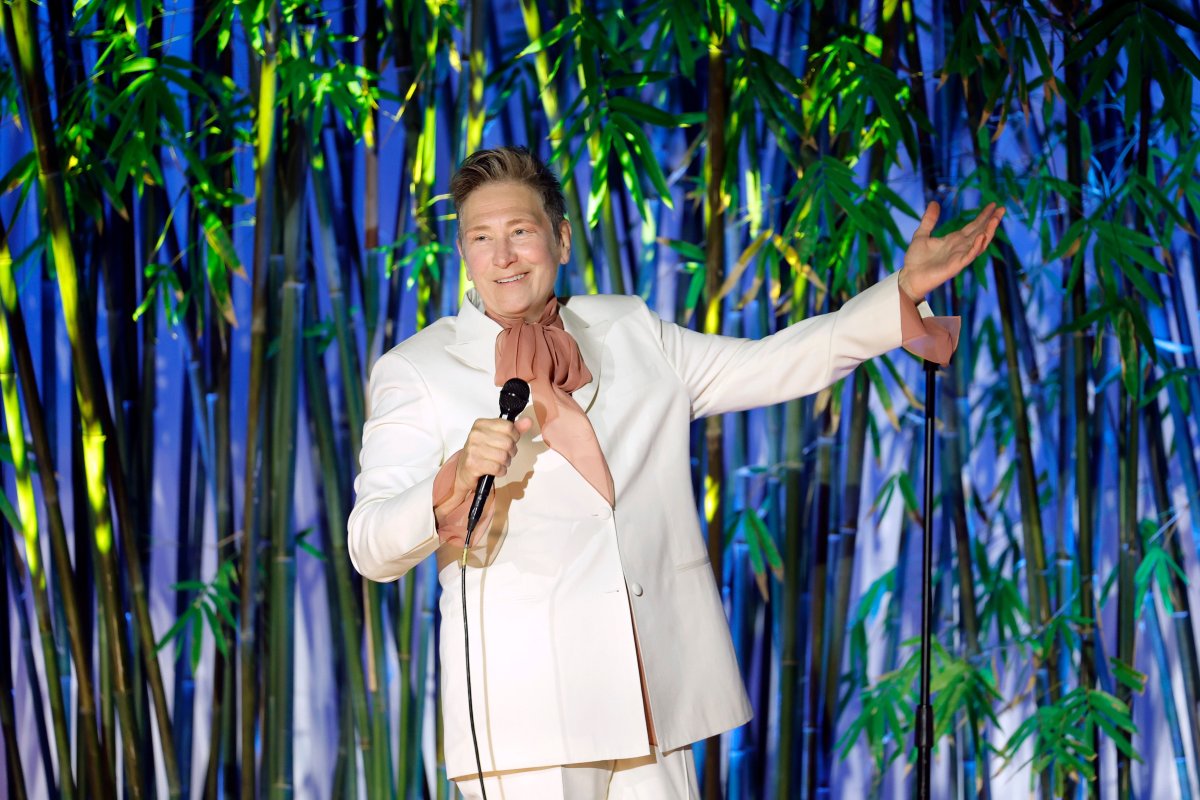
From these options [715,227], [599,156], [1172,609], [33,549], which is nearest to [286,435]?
[33,549]

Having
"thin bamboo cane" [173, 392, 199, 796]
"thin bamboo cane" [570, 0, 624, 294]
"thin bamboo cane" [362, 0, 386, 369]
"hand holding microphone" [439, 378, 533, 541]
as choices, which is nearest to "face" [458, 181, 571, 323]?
"hand holding microphone" [439, 378, 533, 541]

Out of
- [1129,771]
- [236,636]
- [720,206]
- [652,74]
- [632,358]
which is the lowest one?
[1129,771]

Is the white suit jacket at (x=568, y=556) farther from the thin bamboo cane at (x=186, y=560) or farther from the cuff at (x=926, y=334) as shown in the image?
the thin bamboo cane at (x=186, y=560)

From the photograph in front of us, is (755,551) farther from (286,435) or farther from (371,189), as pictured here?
(371,189)

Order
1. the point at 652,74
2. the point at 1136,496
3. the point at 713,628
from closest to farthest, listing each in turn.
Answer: the point at 713,628 → the point at 652,74 → the point at 1136,496

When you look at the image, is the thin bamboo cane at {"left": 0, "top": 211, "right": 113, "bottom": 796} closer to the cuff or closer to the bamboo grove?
the bamboo grove

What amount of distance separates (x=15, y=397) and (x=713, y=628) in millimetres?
2065

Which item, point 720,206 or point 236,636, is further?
point 236,636

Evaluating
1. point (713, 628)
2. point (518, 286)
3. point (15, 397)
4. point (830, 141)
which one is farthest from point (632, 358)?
point (15, 397)

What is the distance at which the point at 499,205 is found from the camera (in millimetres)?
1738

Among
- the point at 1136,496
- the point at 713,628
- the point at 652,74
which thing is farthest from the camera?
the point at 1136,496

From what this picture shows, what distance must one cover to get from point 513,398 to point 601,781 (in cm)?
53

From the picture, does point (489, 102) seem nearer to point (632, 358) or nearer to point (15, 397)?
point (15, 397)

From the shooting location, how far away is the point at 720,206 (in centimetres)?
290
